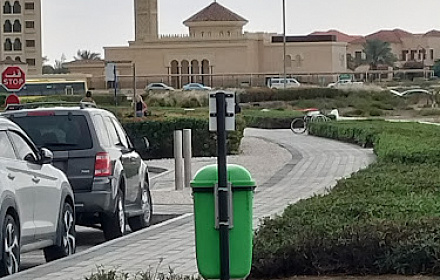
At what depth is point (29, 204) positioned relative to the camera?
10.3 meters

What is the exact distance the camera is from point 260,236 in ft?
29.9

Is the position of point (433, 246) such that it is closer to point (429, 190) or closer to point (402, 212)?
point (402, 212)

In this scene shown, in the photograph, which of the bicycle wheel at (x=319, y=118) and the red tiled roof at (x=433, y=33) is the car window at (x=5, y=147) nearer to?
the bicycle wheel at (x=319, y=118)

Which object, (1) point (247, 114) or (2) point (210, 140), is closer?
(2) point (210, 140)

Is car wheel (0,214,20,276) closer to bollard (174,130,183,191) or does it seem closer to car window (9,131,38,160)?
car window (9,131,38,160)

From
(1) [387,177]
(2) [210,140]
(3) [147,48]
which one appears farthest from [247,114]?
(3) [147,48]

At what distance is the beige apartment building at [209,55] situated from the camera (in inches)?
3974

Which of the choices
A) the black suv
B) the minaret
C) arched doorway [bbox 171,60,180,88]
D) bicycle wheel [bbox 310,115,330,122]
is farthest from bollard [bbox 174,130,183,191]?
the minaret

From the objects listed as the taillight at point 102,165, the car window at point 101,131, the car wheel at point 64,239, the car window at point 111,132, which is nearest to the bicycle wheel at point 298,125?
the car window at point 111,132

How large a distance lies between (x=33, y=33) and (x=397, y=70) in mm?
41072

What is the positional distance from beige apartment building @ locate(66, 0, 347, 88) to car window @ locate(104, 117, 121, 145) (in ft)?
282

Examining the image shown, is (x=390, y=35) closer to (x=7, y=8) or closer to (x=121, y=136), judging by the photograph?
(x=7, y=8)

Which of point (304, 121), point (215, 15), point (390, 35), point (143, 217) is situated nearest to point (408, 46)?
point (390, 35)

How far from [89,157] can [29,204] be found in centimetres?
265
